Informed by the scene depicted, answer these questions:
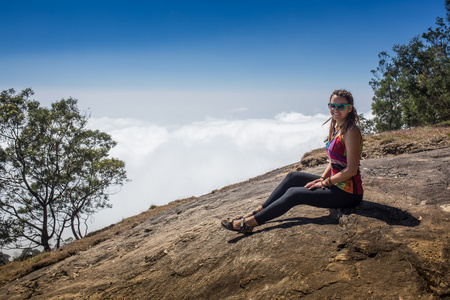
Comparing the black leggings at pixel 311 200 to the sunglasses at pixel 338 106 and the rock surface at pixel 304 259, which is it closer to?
the rock surface at pixel 304 259

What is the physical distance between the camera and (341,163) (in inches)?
183

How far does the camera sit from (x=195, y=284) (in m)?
4.12

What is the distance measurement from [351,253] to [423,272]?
33.6 inches

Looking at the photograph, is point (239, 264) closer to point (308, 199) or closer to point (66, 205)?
point (308, 199)

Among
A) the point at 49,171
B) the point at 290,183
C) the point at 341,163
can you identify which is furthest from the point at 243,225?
the point at 49,171

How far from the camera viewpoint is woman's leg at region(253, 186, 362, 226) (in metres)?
4.58

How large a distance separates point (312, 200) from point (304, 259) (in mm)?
1234

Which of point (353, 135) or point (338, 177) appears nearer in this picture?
point (353, 135)

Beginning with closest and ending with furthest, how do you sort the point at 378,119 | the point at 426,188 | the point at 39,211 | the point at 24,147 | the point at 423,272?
the point at 423,272 < the point at 426,188 < the point at 24,147 < the point at 39,211 < the point at 378,119

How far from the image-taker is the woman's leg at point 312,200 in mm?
4578

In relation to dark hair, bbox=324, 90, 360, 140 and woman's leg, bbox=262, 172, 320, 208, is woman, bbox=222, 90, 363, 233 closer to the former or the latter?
dark hair, bbox=324, 90, 360, 140

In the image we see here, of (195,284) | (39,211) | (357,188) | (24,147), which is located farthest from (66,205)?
(357,188)

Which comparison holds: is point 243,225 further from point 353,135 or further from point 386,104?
point 386,104

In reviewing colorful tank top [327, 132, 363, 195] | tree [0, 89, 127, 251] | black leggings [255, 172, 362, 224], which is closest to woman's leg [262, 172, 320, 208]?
black leggings [255, 172, 362, 224]
